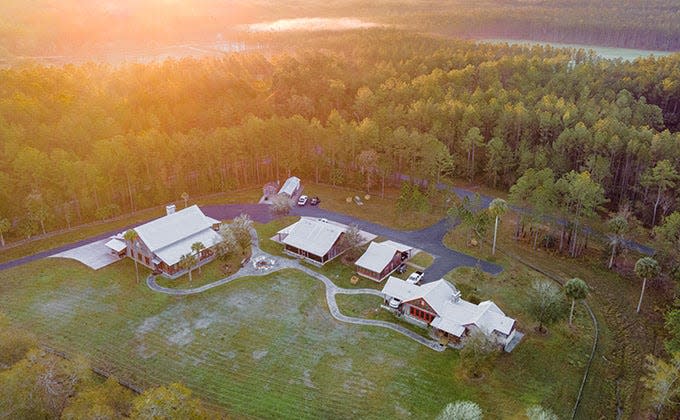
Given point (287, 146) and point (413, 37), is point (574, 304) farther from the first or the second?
point (413, 37)

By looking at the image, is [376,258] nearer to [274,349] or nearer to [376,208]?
[274,349]

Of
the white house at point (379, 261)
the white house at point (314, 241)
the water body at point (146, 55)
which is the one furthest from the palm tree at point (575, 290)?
the water body at point (146, 55)

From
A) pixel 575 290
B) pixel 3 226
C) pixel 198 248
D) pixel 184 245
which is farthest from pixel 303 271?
pixel 3 226

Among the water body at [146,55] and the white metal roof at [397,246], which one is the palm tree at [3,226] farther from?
the water body at [146,55]

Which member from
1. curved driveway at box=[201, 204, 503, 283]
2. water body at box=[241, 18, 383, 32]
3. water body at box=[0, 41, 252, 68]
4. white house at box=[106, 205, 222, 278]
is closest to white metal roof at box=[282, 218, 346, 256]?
curved driveway at box=[201, 204, 503, 283]

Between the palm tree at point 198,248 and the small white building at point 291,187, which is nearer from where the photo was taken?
the palm tree at point 198,248

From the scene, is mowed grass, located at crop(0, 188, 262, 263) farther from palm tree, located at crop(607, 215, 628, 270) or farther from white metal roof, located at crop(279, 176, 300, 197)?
palm tree, located at crop(607, 215, 628, 270)
